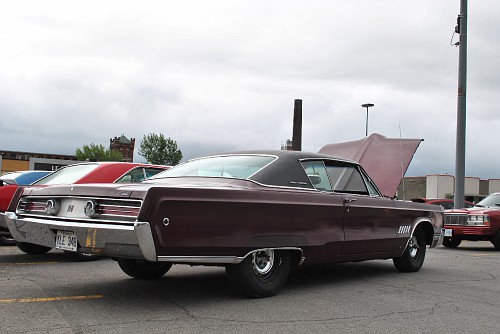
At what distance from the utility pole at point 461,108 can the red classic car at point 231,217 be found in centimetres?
1129

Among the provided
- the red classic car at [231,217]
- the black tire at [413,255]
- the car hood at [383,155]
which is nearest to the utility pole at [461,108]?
the car hood at [383,155]

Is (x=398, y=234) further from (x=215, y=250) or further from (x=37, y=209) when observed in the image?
(x=37, y=209)

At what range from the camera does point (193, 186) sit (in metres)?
4.93

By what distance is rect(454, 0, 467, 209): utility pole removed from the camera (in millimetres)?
17422

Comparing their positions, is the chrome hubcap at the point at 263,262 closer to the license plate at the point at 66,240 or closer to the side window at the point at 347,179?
the side window at the point at 347,179

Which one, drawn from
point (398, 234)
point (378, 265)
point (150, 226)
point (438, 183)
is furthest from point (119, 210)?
point (438, 183)

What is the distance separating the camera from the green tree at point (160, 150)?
85.1 m

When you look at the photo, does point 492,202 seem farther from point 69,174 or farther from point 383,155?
point 69,174

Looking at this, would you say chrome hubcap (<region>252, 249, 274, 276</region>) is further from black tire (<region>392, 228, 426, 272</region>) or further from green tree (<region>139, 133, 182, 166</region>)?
green tree (<region>139, 133, 182, 166</region>)

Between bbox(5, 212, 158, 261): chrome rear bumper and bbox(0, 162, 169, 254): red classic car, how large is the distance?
290cm

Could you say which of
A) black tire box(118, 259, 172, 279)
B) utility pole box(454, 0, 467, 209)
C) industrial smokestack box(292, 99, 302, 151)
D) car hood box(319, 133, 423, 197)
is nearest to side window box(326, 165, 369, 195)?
black tire box(118, 259, 172, 279)

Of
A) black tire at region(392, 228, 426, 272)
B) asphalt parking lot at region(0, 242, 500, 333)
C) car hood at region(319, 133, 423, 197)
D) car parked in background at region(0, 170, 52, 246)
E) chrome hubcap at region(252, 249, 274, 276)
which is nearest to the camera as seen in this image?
asphalt parking lot at region(0, 242, 500, 333)

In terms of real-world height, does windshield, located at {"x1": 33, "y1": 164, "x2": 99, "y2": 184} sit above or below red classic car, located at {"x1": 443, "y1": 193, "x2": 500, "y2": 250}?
above

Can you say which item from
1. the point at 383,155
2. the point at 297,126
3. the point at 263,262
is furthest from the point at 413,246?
the point at 297,126
